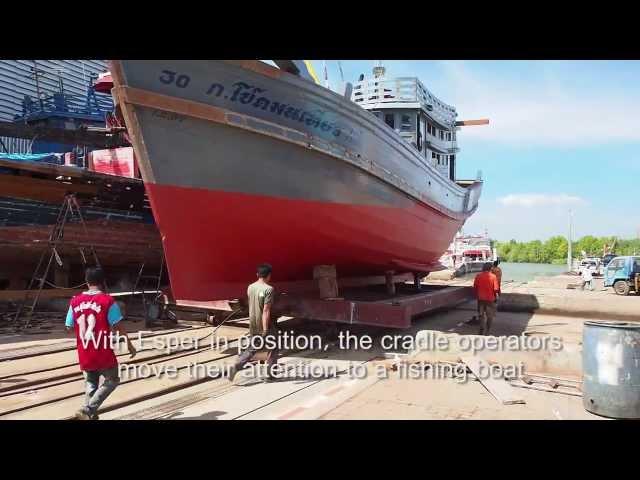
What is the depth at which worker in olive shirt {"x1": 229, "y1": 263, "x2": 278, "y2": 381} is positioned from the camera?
17.4 ft

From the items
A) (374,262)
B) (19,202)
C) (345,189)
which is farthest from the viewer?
(19,202)

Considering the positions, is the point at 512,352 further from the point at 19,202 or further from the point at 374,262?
the point at 19,202

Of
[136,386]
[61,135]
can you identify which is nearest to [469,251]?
[61,135]

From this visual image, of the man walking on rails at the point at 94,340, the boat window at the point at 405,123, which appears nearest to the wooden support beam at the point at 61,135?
the boat window at the point at 405,123

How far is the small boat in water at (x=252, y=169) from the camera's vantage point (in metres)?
5.68

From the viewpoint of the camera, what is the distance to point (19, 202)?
9094mm

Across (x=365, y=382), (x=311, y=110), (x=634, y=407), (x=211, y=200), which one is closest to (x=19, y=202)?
(x=211, y=200)

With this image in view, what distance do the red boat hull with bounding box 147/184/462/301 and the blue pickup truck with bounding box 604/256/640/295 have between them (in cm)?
1431

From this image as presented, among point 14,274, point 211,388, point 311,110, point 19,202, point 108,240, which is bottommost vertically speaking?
point 211,388

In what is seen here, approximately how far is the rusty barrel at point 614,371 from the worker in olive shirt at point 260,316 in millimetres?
3101

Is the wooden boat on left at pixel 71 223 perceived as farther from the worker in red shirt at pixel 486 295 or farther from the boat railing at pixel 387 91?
the worker in red shirt at pixel 486 295

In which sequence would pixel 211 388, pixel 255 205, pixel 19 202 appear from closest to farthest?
pixel 211 388 < pixel 255 205 < pixel 19 202

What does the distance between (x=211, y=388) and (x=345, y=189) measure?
131 inches

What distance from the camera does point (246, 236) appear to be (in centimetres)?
627
